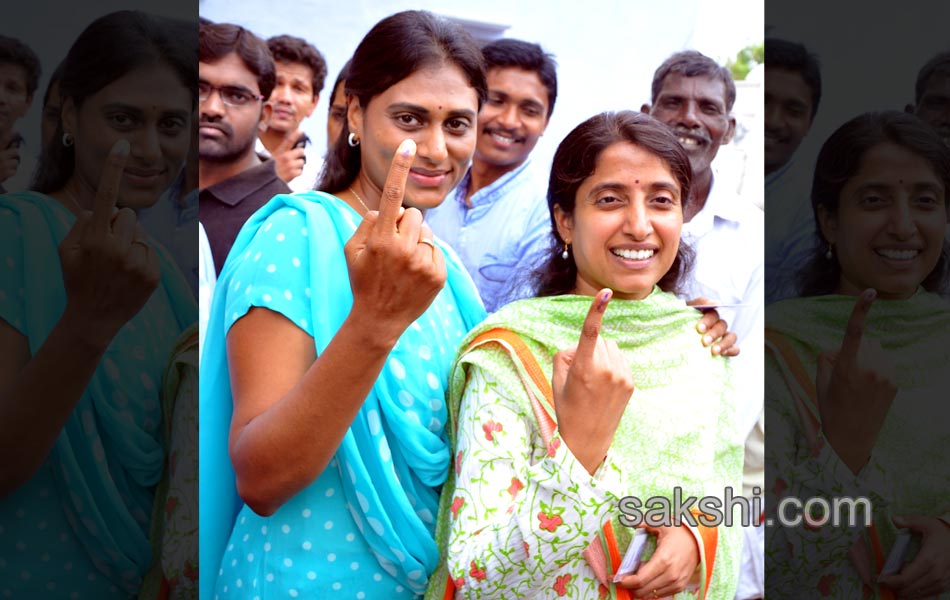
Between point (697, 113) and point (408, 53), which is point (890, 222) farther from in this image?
point (408, 53)

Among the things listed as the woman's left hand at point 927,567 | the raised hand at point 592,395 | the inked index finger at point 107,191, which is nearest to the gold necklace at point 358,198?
the inked index finger at point 107,191

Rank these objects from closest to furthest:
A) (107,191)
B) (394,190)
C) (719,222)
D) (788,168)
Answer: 1. (394,190)
2. (107,191)
3. (788,168)
4. (719,222)

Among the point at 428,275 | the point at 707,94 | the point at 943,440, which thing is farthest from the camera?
the point at 707,94

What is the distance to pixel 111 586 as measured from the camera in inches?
74.2

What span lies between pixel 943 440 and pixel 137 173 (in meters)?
1.69

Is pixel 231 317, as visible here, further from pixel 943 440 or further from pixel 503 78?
pixel 943 440

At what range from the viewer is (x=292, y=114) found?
2777mm

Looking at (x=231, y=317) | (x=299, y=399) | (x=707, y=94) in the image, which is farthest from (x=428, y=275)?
(x=707, y=94)

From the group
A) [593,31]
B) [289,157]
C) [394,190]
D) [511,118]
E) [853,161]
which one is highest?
[593,31]

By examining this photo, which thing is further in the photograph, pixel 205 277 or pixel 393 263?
pixel 205 277

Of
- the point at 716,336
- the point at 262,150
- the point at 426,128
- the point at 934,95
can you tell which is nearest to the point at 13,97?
the point at 426,128

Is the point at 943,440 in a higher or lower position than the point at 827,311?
lower

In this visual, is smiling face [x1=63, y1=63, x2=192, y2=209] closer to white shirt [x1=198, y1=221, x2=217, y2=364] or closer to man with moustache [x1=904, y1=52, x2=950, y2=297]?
white shirt [x1=198, y1=221, x2=217, y2=364]

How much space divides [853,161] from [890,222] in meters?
0.15
